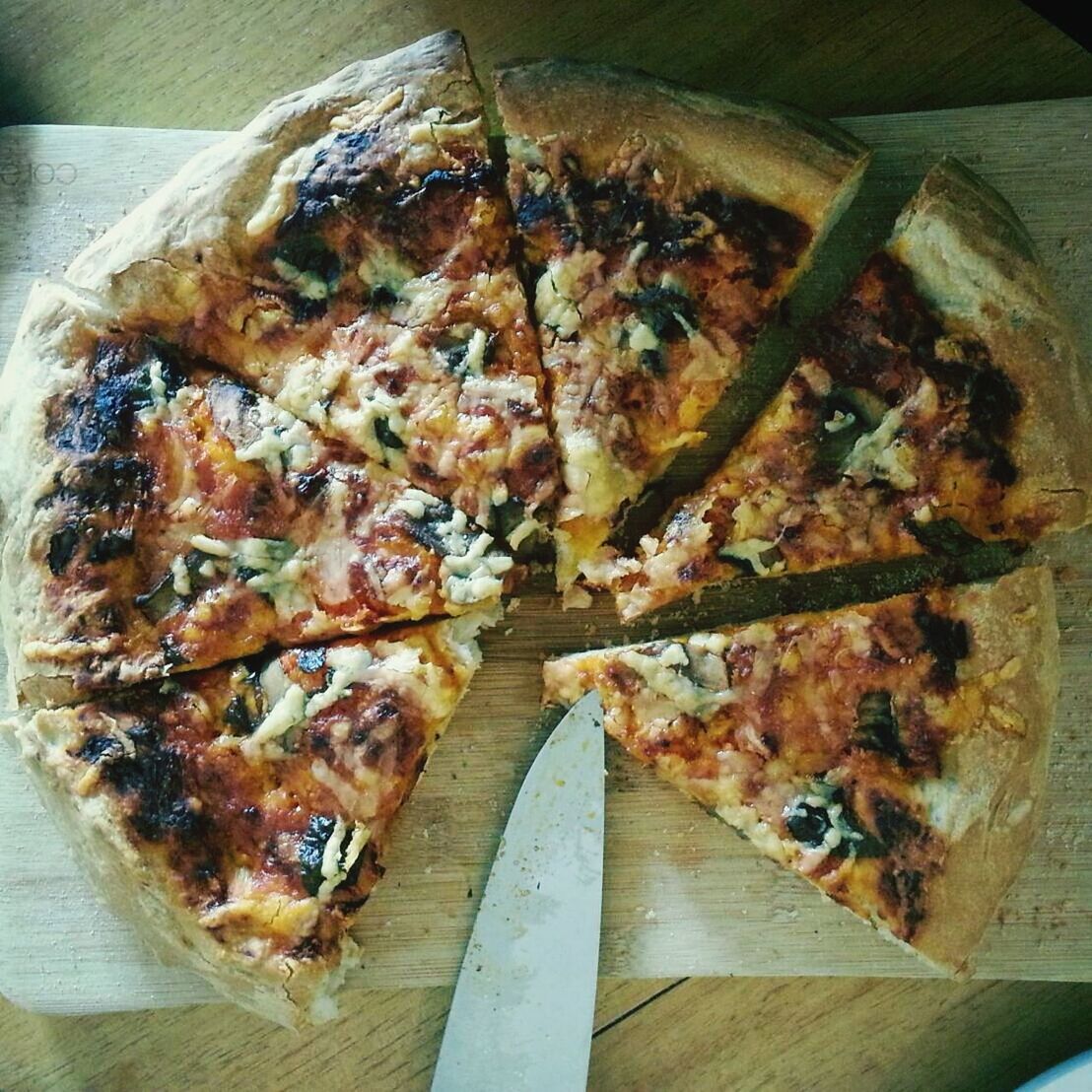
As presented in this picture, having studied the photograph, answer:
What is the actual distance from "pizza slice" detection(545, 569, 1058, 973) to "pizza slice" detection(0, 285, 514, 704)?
2.83 ft

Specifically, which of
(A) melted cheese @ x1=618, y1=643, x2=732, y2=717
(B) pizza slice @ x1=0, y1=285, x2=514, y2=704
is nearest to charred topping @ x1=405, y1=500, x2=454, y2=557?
(B) pizza slice @ x1=0, y1=285, x2=514, y2=704

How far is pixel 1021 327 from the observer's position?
365 cm

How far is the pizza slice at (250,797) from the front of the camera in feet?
11.5

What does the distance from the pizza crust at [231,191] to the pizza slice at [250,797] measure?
1.26m

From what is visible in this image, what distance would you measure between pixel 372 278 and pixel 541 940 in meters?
Result: 2.26

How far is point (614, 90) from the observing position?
12.2 feet

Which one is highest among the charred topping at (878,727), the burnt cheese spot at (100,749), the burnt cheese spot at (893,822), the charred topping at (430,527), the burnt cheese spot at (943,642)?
the charred topping at (430,527)

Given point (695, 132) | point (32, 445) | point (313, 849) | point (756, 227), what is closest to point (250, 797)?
point (313, 849)

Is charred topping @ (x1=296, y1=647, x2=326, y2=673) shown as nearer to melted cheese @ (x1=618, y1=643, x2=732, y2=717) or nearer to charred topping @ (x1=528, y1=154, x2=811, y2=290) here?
melted cheese @ (x1=618, y1=643, x2=732, y2=717)

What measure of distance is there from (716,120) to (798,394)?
36.4 inches

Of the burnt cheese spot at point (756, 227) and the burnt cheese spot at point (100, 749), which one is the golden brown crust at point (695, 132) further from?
the burnt cheese spot at point (100, 749)

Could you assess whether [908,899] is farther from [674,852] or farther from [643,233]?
[643,233]

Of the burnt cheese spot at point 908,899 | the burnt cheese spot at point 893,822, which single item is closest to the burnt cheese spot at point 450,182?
the burnt cheese spot at point 893,822

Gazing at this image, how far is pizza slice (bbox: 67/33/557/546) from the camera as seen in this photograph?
12.2ft
